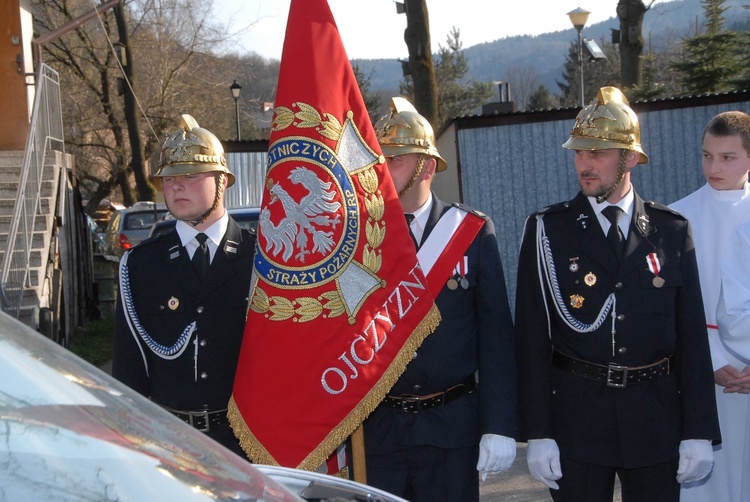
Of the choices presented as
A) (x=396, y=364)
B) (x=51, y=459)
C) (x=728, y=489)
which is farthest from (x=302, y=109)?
(x=728, y=489)

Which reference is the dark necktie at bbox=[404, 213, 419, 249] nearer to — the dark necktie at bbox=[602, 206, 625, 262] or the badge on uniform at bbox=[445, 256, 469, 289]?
the badge on uniform at bbox=[445, 256, 469, 289]

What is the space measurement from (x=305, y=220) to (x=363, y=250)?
27cm

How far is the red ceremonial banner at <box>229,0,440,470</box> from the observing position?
3648 millimetres

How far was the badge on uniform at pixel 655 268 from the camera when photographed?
152 inches

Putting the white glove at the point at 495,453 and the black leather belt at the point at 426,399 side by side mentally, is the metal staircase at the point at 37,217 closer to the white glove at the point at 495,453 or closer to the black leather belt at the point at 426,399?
the black leather belt at the point at 426,399

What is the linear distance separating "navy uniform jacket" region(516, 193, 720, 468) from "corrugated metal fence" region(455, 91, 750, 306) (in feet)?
27.9

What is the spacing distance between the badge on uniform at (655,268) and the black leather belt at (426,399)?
90 cm

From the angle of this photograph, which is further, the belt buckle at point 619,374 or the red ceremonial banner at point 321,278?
the belt buckle at point 619,374

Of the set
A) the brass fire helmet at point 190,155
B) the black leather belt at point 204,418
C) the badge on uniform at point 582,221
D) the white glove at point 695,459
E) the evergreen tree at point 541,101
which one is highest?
the evergreen tree at point 541,101

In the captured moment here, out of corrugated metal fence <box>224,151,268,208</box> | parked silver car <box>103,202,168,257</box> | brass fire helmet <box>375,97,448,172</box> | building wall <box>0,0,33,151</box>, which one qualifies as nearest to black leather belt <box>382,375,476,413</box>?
brass fire helmet <box>375,97,448,172</box>

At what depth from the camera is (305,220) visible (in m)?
3.80

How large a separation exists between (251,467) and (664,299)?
2.28m

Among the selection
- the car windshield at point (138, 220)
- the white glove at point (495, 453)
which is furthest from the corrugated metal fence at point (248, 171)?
the white glove at point (495, 453)

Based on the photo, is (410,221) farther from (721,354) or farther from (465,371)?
(721,354)
